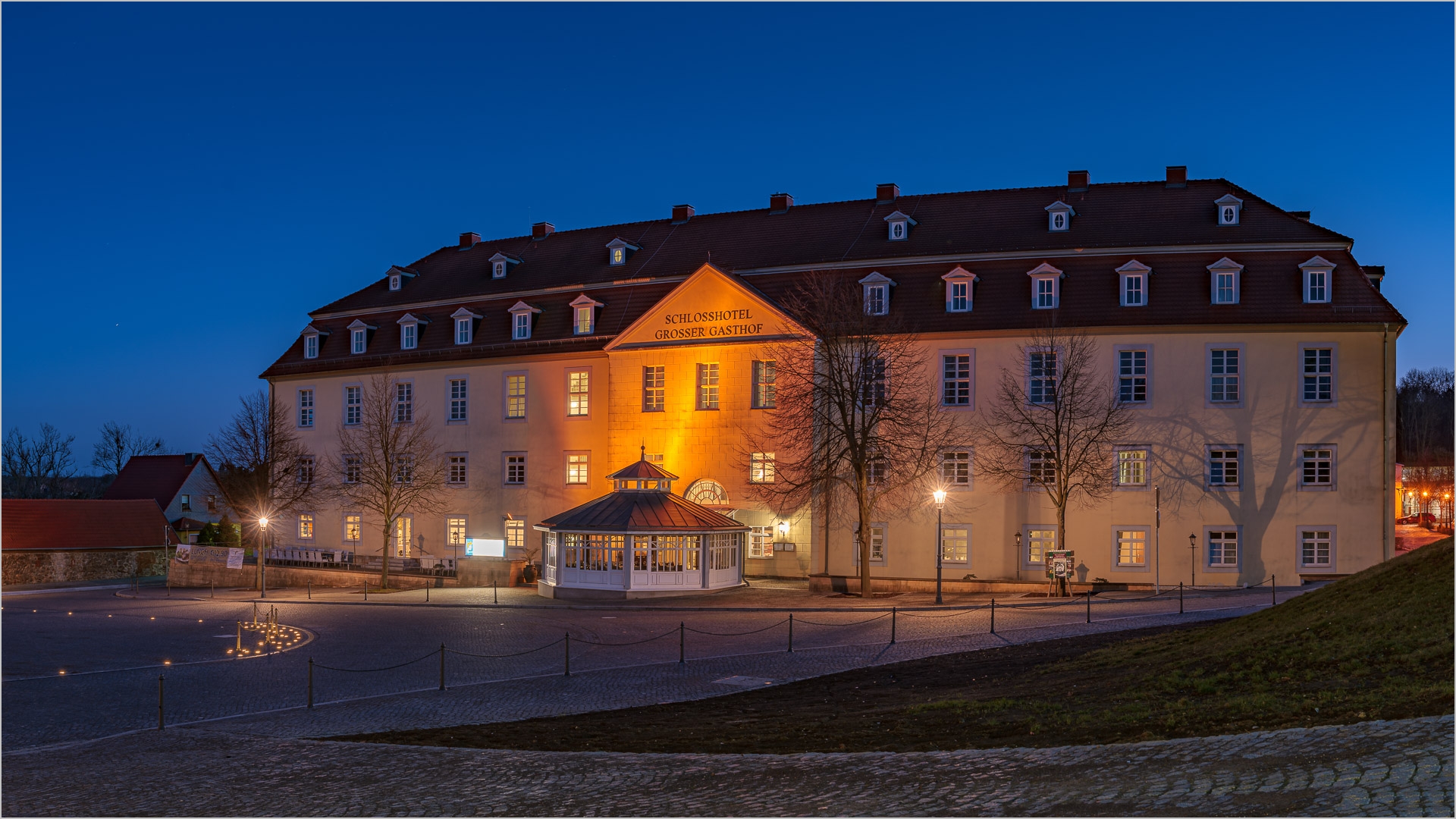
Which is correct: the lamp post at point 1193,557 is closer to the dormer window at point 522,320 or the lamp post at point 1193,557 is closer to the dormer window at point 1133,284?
the dormer window at point 1133,284

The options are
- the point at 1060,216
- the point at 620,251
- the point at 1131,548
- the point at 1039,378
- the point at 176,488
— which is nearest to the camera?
the point at 1131,548

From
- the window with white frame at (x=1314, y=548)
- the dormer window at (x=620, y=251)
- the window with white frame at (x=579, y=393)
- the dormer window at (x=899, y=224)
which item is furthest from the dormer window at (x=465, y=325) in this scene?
the window with white frame at (x=1314, y=548)

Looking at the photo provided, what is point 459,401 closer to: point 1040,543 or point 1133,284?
point 1040,543

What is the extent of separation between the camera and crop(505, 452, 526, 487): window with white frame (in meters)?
48.6

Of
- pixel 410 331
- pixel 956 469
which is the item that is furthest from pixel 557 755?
pixel 410 331

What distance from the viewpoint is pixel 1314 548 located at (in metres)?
37.0

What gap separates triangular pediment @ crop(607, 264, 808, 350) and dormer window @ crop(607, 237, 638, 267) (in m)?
6.07

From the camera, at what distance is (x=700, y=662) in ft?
73.8

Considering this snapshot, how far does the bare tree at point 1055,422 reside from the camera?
37.9m

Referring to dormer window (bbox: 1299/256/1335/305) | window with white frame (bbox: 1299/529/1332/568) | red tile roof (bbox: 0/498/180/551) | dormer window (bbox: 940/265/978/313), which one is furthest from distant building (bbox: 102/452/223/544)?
dormer window (bbox: 1299/256/1335/305)

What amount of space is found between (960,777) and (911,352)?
3061 centimetres

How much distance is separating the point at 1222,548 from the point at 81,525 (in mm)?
51796

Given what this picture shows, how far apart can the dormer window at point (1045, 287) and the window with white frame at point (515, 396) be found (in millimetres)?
21167

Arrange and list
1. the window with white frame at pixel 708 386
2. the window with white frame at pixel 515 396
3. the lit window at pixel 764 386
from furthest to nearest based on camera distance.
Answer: the window with white frame at pixel 515 396, the window with white frame at pixel 708 386, the lit window at pixel 764 386
